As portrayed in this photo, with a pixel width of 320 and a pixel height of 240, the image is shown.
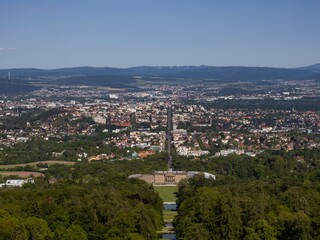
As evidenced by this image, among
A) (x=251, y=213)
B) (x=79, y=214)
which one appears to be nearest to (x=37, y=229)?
(x=79, y=214)

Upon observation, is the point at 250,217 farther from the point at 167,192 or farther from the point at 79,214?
the point at 167,192

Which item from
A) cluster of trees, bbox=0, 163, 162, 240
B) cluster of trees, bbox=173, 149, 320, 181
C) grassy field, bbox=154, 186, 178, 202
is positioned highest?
cluster of trees, bbox=0, 163, 162, 240

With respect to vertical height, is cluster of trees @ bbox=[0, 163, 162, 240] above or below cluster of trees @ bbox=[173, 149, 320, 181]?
above

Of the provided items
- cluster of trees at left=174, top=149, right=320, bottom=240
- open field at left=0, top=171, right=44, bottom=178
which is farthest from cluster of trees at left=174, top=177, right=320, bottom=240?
open field at left=0, top=171, right=44, bottom=178

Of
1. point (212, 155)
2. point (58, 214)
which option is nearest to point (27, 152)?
point (212, 155)

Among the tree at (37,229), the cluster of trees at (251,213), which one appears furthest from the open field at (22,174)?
the tree at (37,229)

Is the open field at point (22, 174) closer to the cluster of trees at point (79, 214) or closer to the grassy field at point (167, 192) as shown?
the grassy field at point (167, 192)

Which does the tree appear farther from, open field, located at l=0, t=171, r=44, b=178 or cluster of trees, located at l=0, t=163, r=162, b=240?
Answer: open field, located at l=0, t=171, r=44, b=178
